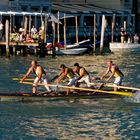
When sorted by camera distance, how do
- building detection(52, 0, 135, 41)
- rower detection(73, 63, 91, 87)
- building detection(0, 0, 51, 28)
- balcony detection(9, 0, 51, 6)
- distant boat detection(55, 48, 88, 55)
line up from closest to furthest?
rower detection(73, 63, 91, 87) → distant boat detection(55, 48, 88, 55) → building detection(0, 0, 51, 28) → balcony detection(9, 0, 51, 6) → building detection(52, 0, 135, 41)

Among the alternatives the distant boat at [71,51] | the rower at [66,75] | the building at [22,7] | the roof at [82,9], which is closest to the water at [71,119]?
the rower at [66,75]

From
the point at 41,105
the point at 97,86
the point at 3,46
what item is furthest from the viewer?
the point at 3,46

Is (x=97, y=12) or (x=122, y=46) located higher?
(x=97, y=12)

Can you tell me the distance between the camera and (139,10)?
96062 millimetres

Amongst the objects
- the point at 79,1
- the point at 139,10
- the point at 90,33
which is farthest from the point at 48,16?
the point at 139,10

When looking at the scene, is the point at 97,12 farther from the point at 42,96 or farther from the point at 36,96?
the point at 36,96

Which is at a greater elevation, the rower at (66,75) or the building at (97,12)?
the building at (97,12)

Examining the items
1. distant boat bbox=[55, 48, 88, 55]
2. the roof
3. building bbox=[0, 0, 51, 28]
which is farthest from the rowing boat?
the roof

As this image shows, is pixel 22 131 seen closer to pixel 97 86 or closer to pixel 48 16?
pixel 97 86

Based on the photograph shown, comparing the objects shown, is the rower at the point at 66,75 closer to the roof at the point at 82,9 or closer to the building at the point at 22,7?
the building at the point at 22,7

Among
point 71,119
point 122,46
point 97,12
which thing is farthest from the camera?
point 97,12

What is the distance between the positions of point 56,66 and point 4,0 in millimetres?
26023

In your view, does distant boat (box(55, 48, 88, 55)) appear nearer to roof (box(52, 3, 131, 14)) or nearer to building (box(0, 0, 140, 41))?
building (box(0, 0, 140, 41))

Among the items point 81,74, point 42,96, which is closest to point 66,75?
point 81,74
